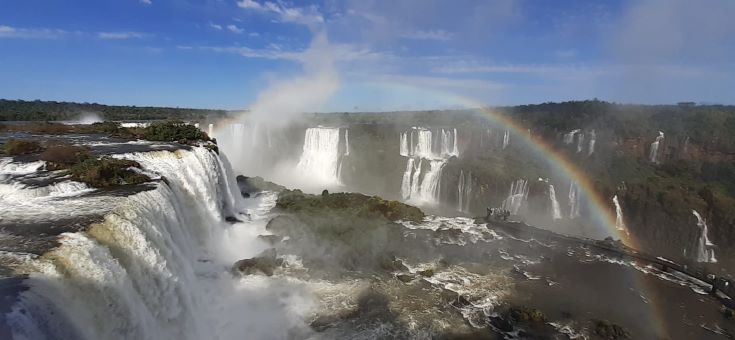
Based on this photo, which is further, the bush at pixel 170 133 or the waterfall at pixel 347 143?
the waterfall at pixel 347 143

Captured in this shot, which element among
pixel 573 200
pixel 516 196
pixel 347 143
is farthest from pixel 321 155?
pixel 573 200

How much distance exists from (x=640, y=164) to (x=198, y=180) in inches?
1611

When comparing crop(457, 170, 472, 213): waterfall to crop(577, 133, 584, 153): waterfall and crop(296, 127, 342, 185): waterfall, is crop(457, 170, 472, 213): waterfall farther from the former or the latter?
crop(577, 133, 584, 153): waterfall

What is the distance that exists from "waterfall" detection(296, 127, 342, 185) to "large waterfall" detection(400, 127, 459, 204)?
779 cm

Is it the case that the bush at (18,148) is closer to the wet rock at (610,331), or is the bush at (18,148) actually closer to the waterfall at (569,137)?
the wet rock at (610,331)

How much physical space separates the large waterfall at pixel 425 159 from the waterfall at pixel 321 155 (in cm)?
779

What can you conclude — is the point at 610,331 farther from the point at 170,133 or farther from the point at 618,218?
Result: the point at 170,133

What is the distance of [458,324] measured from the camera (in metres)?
15.2

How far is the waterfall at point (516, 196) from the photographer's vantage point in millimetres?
37500

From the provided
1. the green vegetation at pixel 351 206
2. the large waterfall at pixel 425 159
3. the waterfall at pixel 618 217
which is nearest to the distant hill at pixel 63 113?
the large waterfall at pixel 425 159

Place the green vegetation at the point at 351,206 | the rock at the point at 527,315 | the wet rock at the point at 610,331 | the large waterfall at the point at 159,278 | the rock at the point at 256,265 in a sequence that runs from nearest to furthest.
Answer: the large waterfall at the point at 159,278
the wet rock at the point at 610,331
the rock at the point at 527,315
the rock at the point at 256,265
the green vegetation at the point at 351,206

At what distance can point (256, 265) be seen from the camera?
1836 centimetres

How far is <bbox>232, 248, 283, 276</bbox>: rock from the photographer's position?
18031mm

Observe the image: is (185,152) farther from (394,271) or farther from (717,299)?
(717,299)
